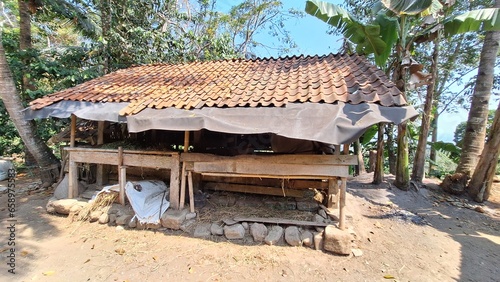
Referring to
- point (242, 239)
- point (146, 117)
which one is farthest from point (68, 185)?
point (242, 239)

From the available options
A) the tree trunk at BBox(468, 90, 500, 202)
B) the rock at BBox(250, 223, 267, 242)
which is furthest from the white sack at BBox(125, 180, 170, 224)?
the tree trunk at BBox(468, 90, 500, 202)

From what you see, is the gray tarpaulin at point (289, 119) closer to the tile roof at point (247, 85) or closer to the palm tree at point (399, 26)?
the tile roof at point (247, 85)

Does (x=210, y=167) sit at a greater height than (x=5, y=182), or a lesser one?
greater

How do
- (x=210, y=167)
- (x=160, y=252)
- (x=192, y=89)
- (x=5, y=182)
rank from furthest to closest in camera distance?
(x=5, y=182)
(x=192, y=89)
(x=210, y=167)
(x=160, y=252)

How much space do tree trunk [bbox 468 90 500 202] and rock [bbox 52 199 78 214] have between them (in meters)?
10.3

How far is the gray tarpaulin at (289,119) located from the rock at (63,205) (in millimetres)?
2511

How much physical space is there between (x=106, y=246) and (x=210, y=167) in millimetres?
2253

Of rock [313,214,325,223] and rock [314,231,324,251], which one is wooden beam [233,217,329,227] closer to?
rock [313,214,325,223]

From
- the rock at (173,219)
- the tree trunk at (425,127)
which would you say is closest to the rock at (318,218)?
the rock at (173,219)

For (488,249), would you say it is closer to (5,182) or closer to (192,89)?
(192,89)

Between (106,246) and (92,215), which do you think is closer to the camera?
(106,246)

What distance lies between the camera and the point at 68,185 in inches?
223

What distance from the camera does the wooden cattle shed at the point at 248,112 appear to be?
11.2 feet

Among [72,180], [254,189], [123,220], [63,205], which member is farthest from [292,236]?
[72,180]
